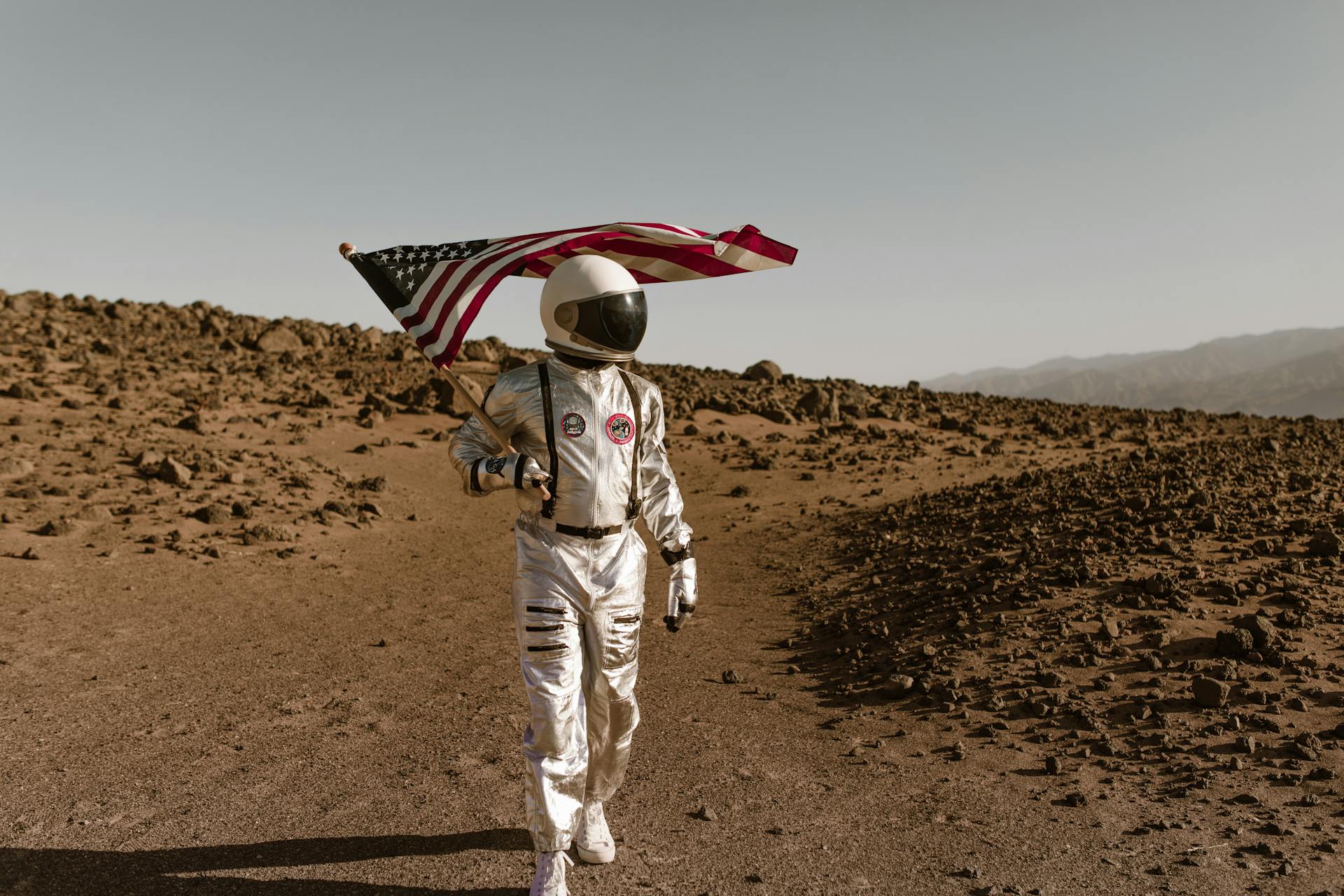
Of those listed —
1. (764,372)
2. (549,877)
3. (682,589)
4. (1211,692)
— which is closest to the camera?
(549,877)

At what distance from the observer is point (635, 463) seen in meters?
4.18

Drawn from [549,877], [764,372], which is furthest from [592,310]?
[764,372]

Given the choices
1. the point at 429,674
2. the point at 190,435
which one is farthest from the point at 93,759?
the point at 190,435

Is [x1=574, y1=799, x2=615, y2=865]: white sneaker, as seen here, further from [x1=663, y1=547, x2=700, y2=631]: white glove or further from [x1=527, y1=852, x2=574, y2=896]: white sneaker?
[x1=663, y1=547, x2=700, y2=631]: white glove

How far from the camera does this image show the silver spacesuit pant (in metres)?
3.81

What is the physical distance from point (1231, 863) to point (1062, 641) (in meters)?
2.57

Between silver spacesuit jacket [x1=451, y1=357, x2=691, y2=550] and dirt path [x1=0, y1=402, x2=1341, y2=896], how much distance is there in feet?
5.25

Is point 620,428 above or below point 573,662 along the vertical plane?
above

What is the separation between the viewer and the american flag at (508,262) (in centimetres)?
416

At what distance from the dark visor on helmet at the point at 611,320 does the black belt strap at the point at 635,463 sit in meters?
0.25

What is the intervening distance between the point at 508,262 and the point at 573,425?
819 millimetres

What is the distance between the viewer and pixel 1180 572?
24.1ft

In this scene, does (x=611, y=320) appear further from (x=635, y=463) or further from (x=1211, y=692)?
(x=1211, y=692)

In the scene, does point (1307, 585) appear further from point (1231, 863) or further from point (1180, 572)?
point (1231, 863)
